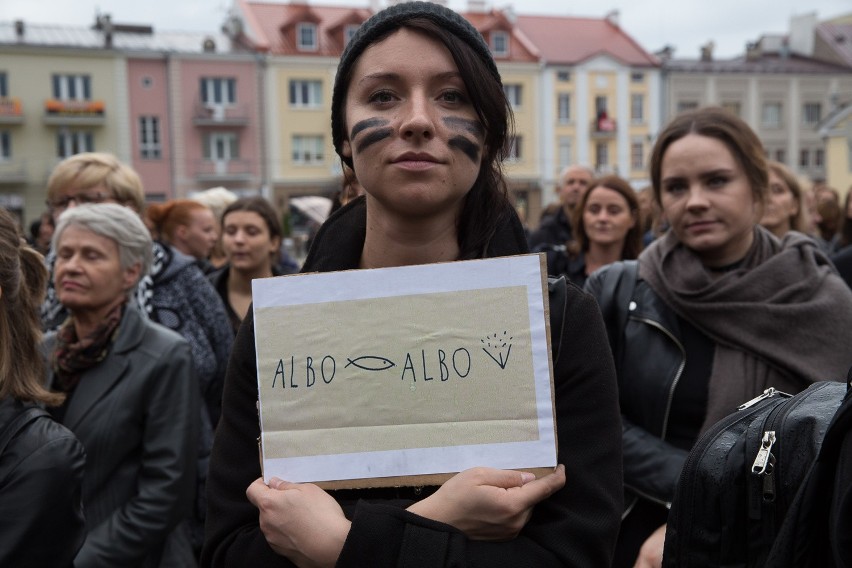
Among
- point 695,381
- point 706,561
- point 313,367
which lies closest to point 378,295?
point 313,367

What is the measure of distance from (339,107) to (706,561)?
43.9 inches

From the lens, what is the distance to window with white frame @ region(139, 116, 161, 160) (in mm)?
36344

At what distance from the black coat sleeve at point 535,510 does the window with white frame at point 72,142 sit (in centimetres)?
3678

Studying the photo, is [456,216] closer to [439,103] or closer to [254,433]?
[439,103]

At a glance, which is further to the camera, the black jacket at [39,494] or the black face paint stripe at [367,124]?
the black jacket at [39,494]

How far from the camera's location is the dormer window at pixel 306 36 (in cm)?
3834

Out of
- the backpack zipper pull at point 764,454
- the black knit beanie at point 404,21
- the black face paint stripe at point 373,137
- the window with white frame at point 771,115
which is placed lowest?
the backpack zipper pull at point 764,454

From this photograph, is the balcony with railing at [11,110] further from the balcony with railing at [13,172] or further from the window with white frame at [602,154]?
A: the window with white frame at [602,154]

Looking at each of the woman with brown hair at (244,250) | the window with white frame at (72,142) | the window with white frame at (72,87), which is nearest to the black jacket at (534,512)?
the woman with brown hair at (244,250)

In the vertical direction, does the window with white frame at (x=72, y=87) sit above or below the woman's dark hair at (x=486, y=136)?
above

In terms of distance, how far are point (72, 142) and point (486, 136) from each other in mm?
37423

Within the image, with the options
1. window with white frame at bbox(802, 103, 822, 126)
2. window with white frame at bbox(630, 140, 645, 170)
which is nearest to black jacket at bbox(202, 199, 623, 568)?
window with white frame at bbox(630, 140, 645, 170)

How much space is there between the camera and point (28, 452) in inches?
82.4

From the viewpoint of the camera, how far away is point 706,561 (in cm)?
147
